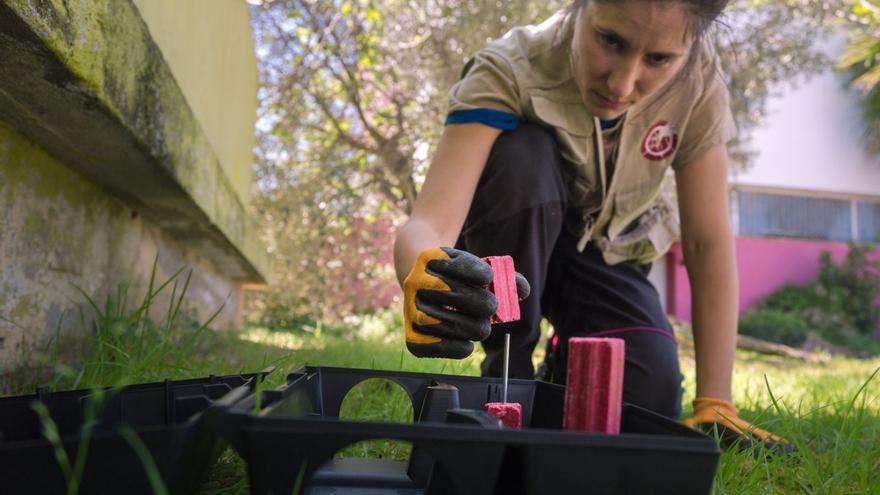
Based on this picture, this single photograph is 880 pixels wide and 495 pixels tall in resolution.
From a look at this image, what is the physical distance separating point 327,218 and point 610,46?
637 centimetres

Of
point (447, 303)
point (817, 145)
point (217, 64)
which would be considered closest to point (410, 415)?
point (447, 303)

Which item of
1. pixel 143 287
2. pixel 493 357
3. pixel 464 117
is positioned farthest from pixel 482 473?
pixel 143 287

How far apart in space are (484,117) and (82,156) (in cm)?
98

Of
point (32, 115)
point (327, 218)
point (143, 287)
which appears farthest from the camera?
point (327, 218)

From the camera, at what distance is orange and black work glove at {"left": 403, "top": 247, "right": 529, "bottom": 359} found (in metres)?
1.09

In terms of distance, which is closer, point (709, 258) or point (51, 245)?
point (51, 245)

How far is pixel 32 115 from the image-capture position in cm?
136

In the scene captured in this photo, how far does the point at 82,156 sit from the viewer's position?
64.7 inches

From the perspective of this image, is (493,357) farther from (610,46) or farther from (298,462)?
(298,462)

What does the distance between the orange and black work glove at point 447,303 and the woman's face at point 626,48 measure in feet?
2.43

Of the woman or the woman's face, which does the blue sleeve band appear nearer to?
the woman

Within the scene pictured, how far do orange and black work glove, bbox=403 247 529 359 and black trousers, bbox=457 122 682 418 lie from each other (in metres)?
0.66

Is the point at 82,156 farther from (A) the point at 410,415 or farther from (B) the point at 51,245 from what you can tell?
(A) the point at 410,415

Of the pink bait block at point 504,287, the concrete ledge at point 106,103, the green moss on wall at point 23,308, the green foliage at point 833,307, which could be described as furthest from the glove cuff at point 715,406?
the green foliage at point 833,307
